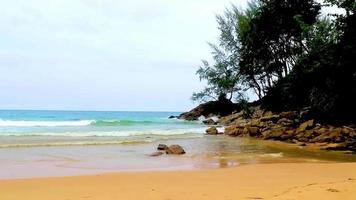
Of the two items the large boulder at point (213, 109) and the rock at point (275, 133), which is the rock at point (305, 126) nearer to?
the rock at point (275, 133)

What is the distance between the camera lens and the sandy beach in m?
7.40

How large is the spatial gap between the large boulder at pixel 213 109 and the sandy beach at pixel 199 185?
133 ft

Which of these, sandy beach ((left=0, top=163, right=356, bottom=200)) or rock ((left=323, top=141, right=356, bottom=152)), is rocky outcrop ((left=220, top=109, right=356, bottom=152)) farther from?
sandy beach ((left=0, top=163, right=356, bottom=200))

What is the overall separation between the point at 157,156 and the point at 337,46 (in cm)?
1046

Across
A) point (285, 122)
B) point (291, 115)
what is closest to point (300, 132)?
point (285, 122)

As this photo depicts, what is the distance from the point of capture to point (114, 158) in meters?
15.1

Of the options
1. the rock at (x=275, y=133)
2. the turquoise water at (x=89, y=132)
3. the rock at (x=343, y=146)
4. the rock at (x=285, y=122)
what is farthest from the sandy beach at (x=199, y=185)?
the rock at (x=285, y=122)

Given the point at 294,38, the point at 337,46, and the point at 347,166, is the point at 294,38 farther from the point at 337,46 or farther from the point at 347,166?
the point at 347,166

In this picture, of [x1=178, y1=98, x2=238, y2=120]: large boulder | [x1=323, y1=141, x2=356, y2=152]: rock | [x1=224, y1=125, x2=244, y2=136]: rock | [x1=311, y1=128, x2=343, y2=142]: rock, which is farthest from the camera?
[x1=178, y1=98, x2=238, y2=120]: large boulder

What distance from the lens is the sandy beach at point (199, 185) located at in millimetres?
7398

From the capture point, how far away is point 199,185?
28.3 ft

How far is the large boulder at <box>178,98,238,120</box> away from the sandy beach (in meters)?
40.6

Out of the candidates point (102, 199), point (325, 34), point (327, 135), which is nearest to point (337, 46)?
point (327, 135)

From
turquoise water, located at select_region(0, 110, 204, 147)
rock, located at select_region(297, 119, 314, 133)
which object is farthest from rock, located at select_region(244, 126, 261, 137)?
turquoise water, located at select_region(0, 110, 204, 147)
